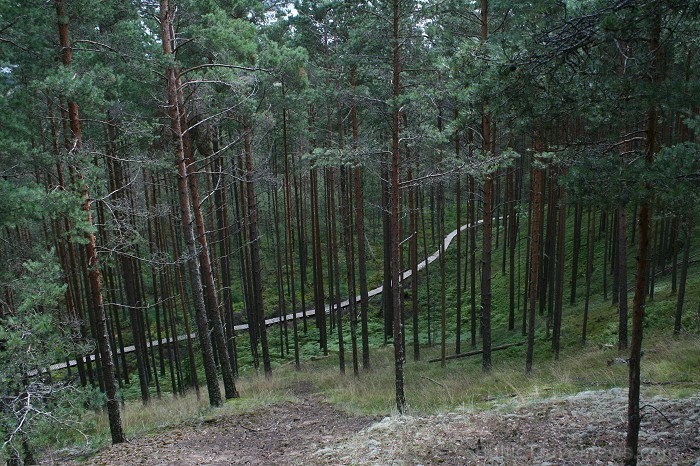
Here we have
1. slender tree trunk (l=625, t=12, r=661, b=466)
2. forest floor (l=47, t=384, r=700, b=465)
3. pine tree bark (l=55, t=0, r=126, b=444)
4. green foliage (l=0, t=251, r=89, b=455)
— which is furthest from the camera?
pine tree bark (l=55, t=0, r=126, b=444)

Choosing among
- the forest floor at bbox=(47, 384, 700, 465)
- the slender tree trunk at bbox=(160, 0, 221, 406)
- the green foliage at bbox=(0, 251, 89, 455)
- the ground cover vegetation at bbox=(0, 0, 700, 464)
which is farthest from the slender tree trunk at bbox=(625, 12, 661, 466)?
the slender tree trunk at bbox=(160, 0, 221, 406)

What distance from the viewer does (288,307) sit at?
33250 mm

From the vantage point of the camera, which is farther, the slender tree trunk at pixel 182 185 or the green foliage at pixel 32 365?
the slender tree trunk at pixel 182 185

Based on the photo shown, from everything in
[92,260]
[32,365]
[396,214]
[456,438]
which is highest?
[396,214]

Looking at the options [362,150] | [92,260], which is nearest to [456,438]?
[362,150]

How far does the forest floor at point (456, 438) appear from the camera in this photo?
654cm

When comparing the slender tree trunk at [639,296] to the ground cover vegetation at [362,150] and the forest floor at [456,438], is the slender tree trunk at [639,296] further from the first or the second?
the forest floor at [456,438]

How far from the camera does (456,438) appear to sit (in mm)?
7664

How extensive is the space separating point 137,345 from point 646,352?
1834 cm

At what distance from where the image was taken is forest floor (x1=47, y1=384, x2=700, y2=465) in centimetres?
654

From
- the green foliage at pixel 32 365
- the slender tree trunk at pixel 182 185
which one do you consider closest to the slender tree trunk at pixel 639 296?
the green foliage at pixel 32 365

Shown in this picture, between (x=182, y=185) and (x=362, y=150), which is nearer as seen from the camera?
(x=362, y=150)

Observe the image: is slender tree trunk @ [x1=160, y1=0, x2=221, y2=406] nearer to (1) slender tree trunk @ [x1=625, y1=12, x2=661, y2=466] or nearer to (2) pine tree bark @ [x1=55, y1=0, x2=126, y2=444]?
(2) pine tree bark @ [x1=55, y1=0, x2=126, y2=444]

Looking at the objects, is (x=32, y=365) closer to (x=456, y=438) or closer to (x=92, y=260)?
(x=92, y=260)
